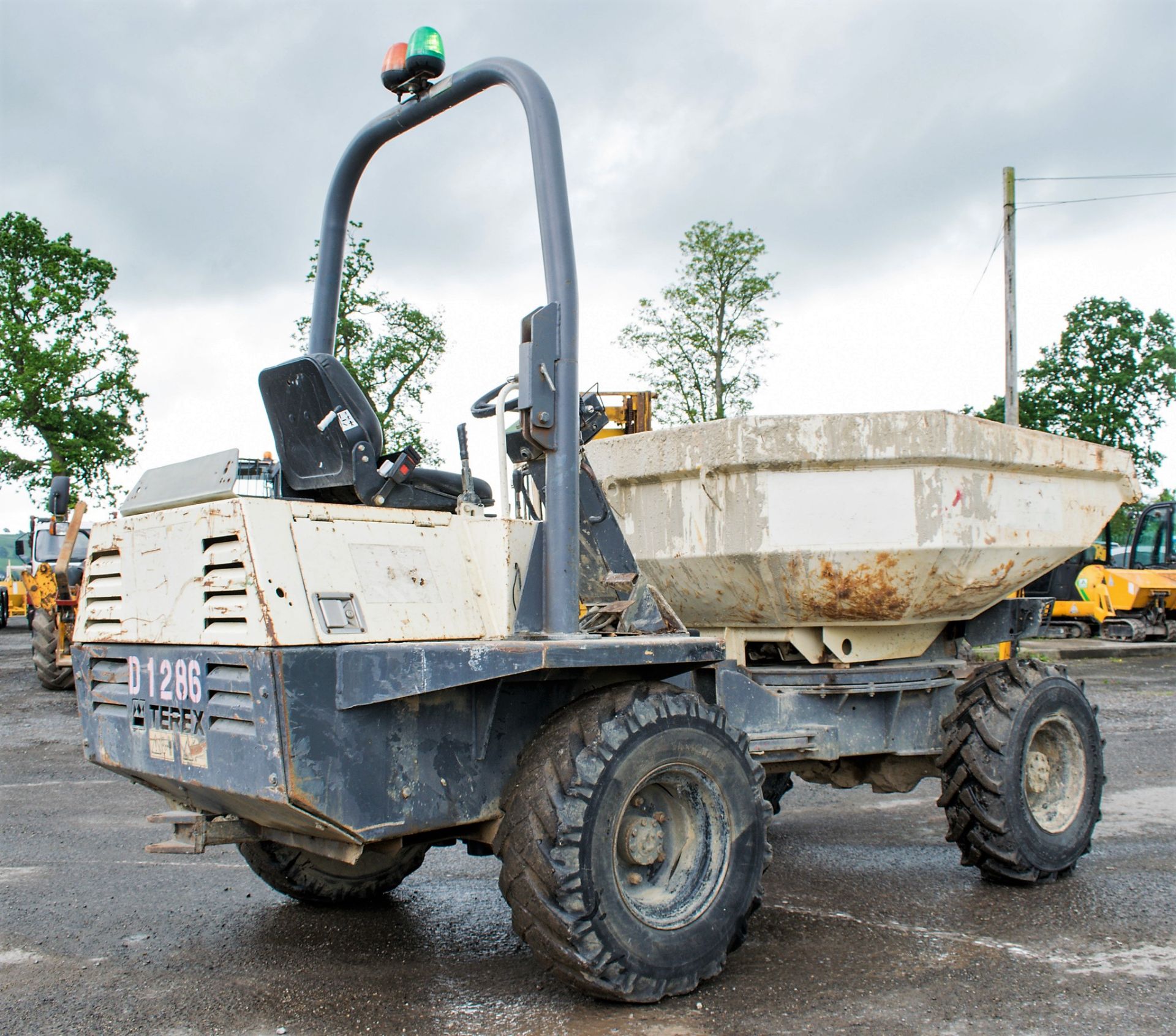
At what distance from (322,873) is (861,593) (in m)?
2.60

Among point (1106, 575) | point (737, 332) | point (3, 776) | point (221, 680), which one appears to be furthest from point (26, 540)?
point (737, 332)

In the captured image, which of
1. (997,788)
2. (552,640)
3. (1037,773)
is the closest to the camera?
(552,640)

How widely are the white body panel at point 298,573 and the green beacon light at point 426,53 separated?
1630mm

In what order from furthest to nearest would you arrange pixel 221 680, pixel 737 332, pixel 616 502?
pixel 737 332, pixel 616 502, pixel 221 680

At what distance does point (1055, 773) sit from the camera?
5.48 meters

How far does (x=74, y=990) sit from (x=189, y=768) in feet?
3.51

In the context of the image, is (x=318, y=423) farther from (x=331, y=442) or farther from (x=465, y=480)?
(x=465, y=480)

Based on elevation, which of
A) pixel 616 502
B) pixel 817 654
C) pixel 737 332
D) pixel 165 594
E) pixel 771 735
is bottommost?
pixel 771 735

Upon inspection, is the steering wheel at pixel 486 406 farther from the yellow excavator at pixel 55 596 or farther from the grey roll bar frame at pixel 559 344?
the yellow excavator at pixel 55 596

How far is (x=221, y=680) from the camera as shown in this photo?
327cm

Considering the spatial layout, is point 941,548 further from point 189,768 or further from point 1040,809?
point 189,768

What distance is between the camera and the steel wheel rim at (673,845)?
375cm

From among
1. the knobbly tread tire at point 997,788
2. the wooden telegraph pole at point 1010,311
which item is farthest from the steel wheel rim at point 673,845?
the wooden telegraph pole at point 1010,311

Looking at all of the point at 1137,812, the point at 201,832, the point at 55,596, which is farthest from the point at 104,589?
the point at 55,596
